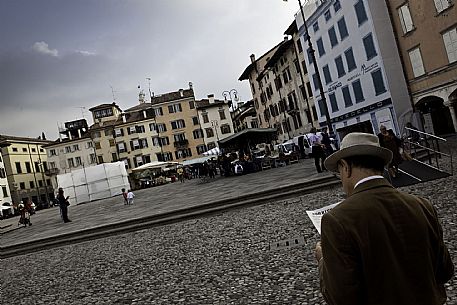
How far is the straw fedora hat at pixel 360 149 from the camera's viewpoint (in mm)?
1849

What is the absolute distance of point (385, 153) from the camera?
187cm

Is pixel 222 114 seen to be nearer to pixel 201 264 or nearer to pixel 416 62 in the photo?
pixel 416 62

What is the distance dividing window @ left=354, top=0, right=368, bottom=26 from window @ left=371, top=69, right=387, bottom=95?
382 centimetres

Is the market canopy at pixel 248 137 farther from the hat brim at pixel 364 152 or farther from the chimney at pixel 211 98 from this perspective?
the chimney at pixel 211 98

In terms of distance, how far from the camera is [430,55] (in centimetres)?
2466

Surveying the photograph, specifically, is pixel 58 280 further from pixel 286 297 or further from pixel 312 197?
pixel 312 197

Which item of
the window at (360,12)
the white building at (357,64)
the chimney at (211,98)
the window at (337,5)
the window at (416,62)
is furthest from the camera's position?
the chimney at (211,98)

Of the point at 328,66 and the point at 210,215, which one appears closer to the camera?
the point at 210,215

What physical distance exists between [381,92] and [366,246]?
2924 cm

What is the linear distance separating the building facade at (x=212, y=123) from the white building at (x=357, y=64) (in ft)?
117

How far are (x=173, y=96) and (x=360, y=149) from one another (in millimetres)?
72636

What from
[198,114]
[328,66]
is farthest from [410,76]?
[198,114]

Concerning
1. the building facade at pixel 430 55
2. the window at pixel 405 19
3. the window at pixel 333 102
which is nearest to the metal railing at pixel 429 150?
the building facade at pixel 430 55

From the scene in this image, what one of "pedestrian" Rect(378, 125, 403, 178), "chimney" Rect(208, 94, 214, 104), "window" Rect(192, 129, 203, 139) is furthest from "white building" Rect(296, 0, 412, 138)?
"chimney" Rect(208, 94, 214, 104)
